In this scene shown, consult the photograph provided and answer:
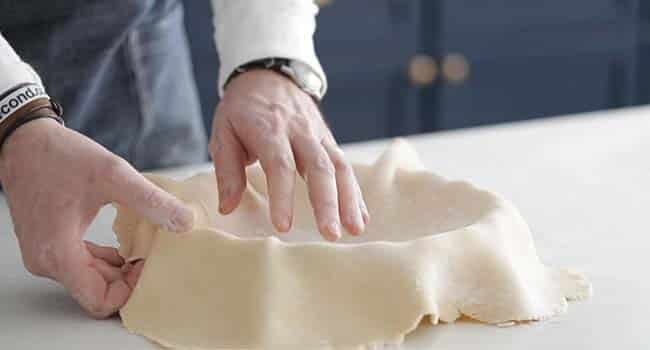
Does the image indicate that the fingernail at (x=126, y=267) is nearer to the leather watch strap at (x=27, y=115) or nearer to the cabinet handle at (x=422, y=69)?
the leather watch strap at (x=27, y=115)

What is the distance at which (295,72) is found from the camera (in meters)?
0.96

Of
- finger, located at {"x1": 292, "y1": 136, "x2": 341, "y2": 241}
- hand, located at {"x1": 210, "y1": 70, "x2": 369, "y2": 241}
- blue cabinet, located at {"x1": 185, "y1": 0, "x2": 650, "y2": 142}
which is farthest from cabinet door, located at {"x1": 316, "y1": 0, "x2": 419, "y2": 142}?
finger, located at {"x1": 292, "y1": 136, "x2": 341, "y2": 241}

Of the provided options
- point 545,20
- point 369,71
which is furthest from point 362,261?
point 545,20

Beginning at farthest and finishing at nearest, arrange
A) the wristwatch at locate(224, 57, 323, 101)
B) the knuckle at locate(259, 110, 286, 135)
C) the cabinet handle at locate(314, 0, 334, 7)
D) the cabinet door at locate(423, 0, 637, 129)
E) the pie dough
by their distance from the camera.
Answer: the cabinet door at locate(423, 0, 637, 129) < the cabinet handle at locate(314, 0, 334, 7) < the wristwatch at locate(224, 57, 323, 101) < the knuckle at locate(259, 110, 286, 135) < the pie dough

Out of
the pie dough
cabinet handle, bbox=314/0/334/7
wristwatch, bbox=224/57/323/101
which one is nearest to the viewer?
the pie dough

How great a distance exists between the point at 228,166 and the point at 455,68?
1.33m

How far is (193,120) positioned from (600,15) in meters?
1.10

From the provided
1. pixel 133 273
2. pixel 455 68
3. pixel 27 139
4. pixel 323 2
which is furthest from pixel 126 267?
pixel 455 68

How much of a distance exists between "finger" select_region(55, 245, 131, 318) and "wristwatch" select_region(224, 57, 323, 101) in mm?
255

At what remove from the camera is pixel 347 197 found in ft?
2.59

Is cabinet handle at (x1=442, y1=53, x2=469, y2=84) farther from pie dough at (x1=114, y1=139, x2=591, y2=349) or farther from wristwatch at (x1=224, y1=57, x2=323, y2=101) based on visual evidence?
pie dough at (x1=114, y1=139, x2=591, y2=349)

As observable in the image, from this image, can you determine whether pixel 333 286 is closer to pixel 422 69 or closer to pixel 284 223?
pixel 284 223

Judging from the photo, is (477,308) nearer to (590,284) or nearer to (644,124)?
(590,284)

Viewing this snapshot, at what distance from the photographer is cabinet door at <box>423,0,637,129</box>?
2.10 meters
